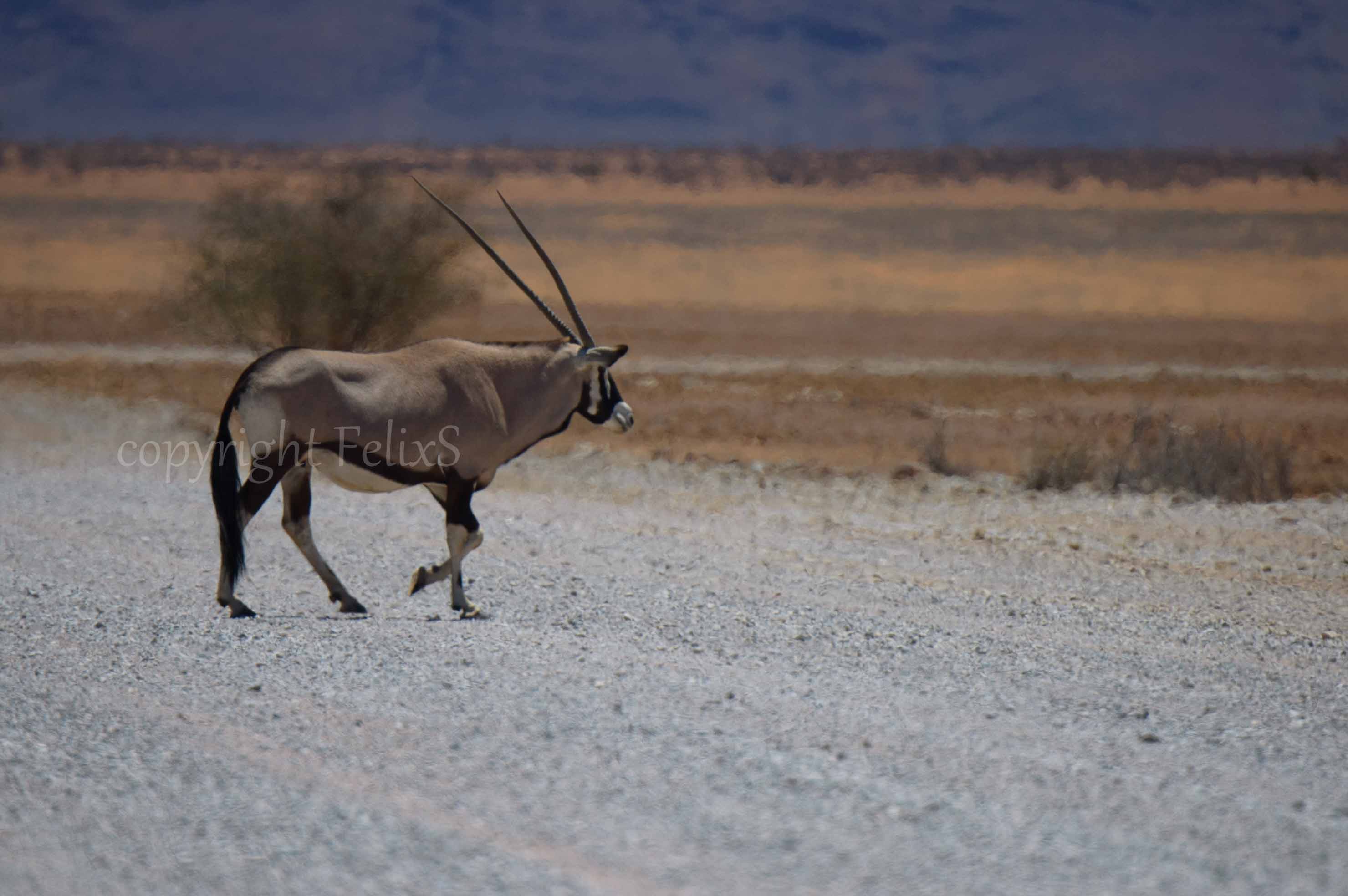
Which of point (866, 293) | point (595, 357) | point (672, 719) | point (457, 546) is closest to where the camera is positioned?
point (672, 719)

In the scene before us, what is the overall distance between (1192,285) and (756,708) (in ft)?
174

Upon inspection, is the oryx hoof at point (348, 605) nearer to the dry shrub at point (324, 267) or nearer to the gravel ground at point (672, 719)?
the gravel ground at point (672, 719)

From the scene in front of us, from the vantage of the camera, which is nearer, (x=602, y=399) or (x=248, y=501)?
(x=248, y=501)

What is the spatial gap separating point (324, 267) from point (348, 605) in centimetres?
1663

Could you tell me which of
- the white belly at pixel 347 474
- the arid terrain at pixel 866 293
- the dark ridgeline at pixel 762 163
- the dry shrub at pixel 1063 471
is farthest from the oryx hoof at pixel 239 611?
the dark ridgeline at pixel 762 163

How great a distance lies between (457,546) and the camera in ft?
27.1

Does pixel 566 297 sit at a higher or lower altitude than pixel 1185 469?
higher

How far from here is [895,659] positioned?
282 inches

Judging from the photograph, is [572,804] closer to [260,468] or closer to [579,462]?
[260,468]

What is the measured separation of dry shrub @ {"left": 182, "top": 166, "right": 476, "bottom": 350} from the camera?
23.9 m

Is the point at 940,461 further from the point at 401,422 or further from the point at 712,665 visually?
the point at 712,665

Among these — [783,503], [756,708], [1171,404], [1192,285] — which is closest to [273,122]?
[1192,285]

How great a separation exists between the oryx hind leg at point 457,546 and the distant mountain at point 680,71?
108 metres

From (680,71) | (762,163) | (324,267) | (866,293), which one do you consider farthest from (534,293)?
(680,71)
